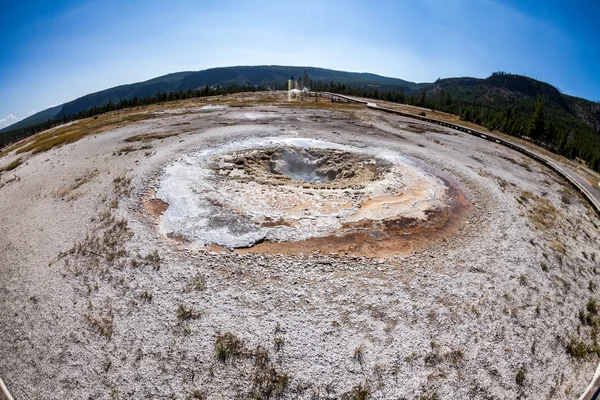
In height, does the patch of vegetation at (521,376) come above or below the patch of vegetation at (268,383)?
below

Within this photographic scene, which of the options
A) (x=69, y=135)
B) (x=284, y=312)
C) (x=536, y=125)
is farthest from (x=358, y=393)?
(x=536, y=125)

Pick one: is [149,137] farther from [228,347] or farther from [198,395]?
[198,395]

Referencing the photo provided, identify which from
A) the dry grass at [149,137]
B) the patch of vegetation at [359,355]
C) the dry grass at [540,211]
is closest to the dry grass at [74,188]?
the dry grass at [149,137]

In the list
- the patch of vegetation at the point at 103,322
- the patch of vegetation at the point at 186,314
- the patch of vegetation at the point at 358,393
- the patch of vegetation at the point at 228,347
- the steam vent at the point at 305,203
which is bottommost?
the patch of vegetation at the point at 358,393

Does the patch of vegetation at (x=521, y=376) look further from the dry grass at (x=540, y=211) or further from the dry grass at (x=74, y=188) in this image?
the dry grass at (x=74, y=188)

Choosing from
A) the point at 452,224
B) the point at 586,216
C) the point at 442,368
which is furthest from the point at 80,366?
the point at 586,216
